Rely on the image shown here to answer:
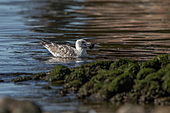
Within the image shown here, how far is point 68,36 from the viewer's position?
23078mm

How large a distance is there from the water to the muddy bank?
535mm

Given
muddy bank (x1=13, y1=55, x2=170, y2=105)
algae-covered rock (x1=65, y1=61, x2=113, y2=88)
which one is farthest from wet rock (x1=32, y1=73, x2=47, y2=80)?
algae-covered rock (x1=65, y1=61, x2=113, y2=88)

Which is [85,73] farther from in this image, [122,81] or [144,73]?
[144,73]

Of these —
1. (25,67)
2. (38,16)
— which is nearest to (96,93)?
(25,67)

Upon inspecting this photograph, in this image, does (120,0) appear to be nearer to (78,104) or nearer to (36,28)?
(36,28)

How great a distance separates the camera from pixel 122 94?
10.8m

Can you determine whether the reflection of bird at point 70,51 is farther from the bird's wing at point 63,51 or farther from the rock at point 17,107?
the rock at point 17,107

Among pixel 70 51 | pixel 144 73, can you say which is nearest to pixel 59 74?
pixel 144 73

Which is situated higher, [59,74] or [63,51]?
[63,51]

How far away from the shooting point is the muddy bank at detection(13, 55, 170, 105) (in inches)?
418

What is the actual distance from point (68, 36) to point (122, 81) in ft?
40.9

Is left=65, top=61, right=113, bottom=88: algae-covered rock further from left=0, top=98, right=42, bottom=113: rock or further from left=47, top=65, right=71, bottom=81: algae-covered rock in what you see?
left=0, top=98, right=42, bottom=113: rock

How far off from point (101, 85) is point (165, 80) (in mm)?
1709

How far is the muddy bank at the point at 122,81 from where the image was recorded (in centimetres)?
1061
